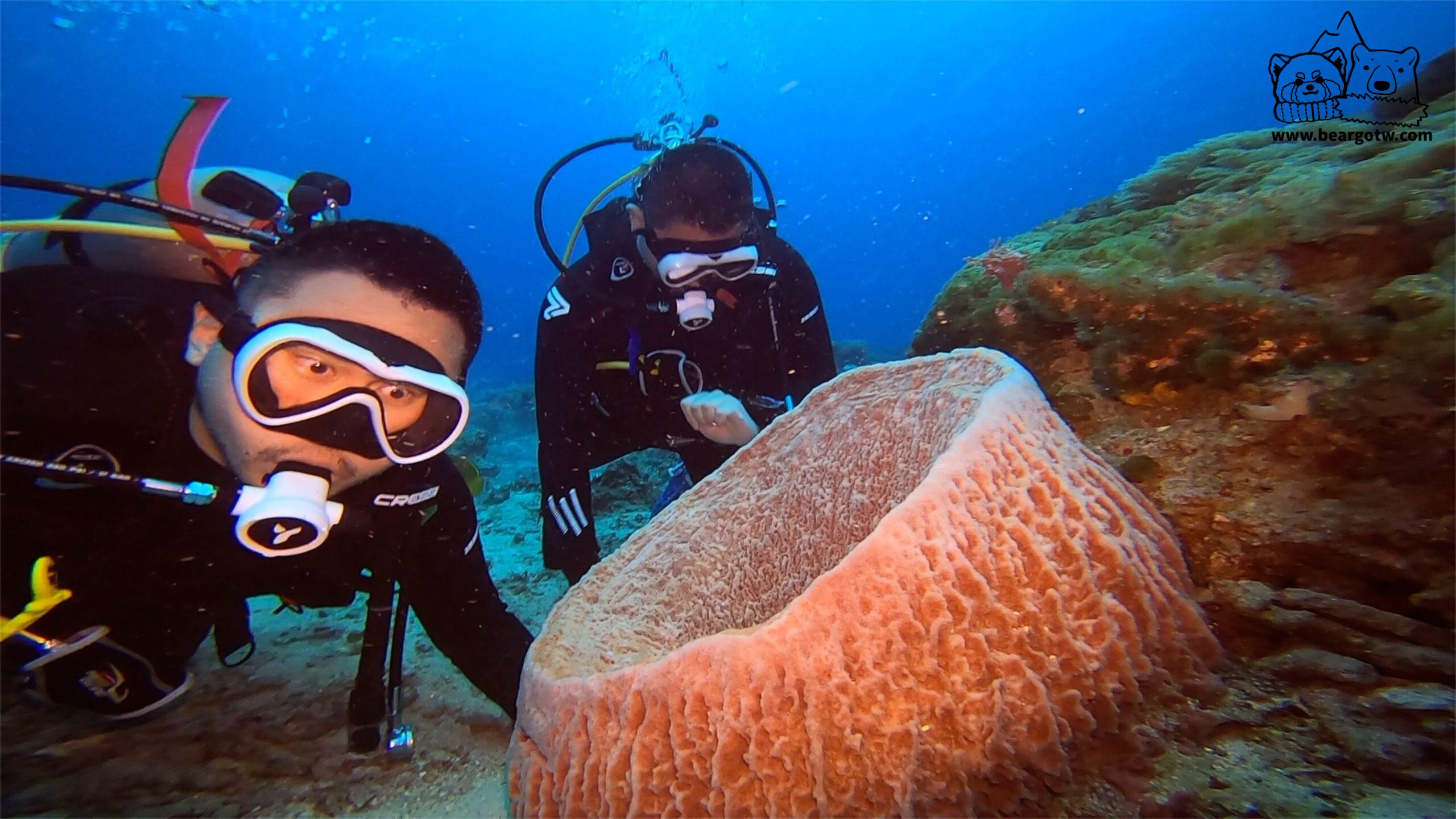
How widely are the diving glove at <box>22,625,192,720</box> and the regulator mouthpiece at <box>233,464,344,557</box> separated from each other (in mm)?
999

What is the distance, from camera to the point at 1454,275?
1464mm

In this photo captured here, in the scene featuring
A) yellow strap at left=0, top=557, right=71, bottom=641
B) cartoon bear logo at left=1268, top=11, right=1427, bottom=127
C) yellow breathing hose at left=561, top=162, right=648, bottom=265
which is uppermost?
yellow breathing hose at left=561, top=162, right=648, bottom=265

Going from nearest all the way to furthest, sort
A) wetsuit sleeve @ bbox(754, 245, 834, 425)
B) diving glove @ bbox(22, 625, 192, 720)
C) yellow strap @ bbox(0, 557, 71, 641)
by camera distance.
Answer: yellow strap @ bbox(0, 557, 71, 641)
diving glove @ bbox(22, 625, 192, 720)
wetsuit sleeve @ bbox(754, 245, 834, 425)

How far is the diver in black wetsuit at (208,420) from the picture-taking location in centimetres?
195

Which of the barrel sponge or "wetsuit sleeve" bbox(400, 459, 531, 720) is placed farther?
"wetsuit sleeve" bbox(400, 459, 531, 720)

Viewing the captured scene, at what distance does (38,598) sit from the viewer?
191cm

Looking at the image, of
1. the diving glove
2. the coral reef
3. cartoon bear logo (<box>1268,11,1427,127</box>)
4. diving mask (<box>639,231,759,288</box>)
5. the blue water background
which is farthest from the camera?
the blue water background

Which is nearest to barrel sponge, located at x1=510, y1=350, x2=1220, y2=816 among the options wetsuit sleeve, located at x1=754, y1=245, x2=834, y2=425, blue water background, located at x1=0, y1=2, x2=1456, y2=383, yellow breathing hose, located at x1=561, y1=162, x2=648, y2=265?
wetsuit sleeve, located at x1=754, y1=245, x2=834, y2=425

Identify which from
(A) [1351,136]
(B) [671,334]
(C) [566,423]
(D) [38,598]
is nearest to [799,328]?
(B) [671,334]

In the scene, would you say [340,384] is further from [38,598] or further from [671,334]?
[671,334]

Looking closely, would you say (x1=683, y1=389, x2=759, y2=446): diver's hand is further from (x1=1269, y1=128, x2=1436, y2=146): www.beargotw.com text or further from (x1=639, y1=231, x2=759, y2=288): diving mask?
(x1=1269, y1=128, x2=1436, y2=146): www.beargotw.com text

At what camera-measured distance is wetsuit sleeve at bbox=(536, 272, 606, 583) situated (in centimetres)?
405

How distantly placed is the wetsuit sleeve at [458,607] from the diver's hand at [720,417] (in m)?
1.44

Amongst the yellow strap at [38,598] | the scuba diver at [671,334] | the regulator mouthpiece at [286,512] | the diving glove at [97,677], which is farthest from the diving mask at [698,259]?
the diving glove at [97,677]
